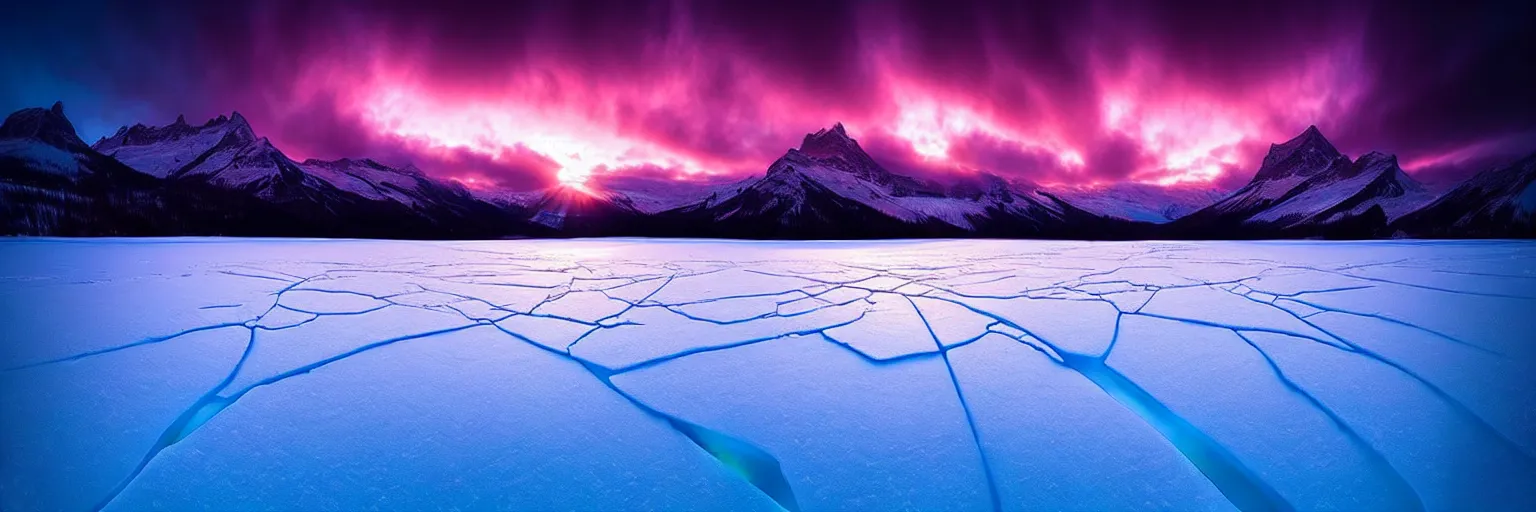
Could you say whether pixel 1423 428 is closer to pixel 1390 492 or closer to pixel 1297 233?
pixel 1390 492

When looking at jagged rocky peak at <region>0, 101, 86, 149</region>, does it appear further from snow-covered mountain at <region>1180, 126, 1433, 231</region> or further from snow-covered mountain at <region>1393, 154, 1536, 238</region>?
snow-covered mountain at <region>1180, 126, 1433, 231</region>

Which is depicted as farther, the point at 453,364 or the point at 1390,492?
the point at 453,364

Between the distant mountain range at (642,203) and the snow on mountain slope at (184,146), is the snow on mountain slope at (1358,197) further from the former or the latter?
the snow on mountain slope at (184,146)

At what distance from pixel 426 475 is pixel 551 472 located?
16.0 inches

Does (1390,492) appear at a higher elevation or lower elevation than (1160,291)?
lower

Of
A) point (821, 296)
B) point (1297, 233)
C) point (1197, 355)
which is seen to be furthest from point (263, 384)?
point (1297, 233)

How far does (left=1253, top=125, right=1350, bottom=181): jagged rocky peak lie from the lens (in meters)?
184

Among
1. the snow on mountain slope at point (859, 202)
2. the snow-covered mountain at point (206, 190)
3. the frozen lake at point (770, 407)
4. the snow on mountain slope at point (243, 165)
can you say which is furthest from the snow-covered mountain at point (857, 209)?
the frozen lake at point (770, 407)

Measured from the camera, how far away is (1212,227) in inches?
4921

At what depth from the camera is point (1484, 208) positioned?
210 feet

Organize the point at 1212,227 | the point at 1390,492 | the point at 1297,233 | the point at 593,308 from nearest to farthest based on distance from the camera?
the point at 1390,492, the point at 593,308, the point at 1297,233, the point at 1212,227

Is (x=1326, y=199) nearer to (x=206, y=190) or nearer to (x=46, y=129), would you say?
(x=206, y=190)

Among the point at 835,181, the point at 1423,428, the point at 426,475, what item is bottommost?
the point at 426,475

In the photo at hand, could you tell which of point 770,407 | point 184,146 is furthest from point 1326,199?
point 184,146
